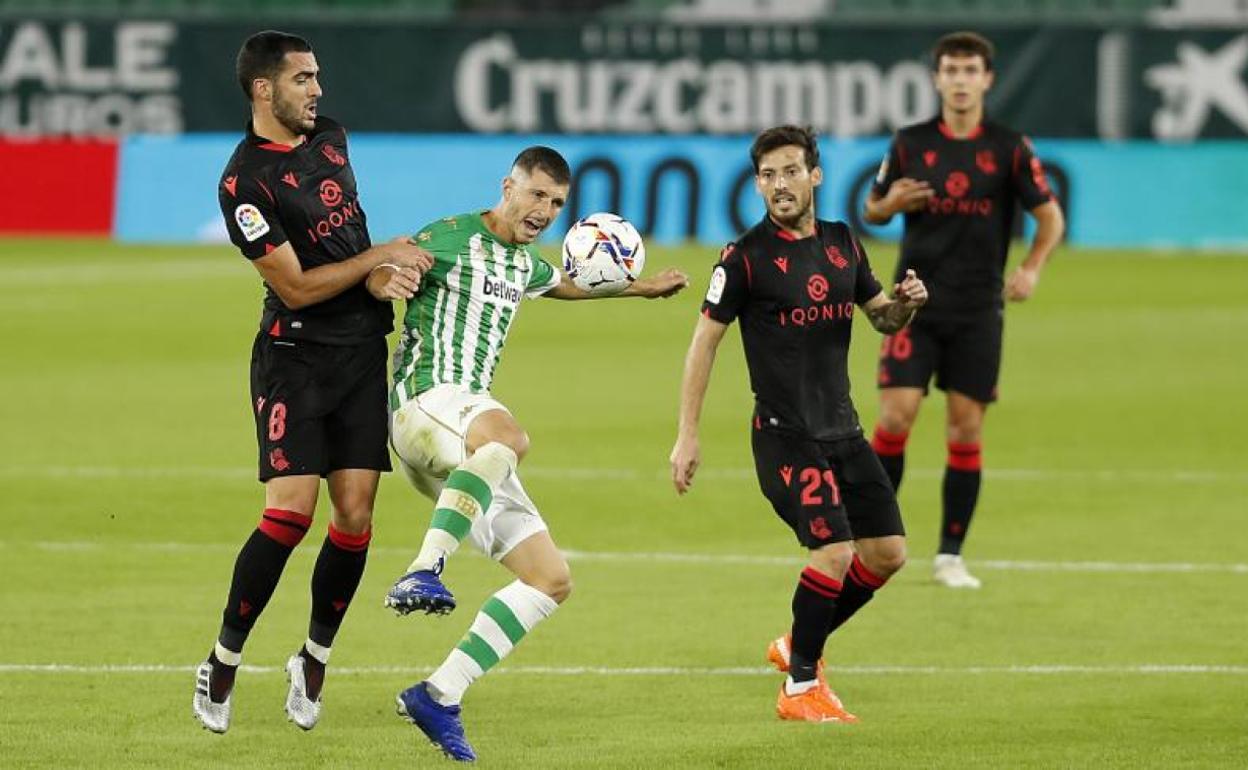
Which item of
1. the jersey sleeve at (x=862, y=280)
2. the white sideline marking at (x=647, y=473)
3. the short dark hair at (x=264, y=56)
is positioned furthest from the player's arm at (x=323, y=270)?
the white sideline marking at (x=647, y=473)

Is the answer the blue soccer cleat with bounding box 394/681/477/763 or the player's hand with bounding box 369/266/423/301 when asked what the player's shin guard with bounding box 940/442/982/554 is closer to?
the player's hand with bounding box 369/266/423/301

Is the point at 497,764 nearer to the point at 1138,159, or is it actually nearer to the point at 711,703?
the point at 711,703

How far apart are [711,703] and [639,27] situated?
2103cm

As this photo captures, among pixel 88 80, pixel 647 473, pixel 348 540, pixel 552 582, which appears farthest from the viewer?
pixel 88 80

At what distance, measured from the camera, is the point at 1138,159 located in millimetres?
27828

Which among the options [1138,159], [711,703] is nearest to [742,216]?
[1138,159]

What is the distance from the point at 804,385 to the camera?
850 cm

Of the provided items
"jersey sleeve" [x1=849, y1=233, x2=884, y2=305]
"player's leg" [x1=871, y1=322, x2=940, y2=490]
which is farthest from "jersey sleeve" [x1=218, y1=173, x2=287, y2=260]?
"player's leg" [x1=871, y1=322, x2=940, y2=490]

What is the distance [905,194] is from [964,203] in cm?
40

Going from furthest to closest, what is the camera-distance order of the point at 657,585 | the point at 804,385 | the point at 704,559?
the point at 704,559
the point at 657,585
the point at 804,385

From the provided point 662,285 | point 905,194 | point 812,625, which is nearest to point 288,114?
point 662,285

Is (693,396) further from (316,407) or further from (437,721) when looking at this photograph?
(437,721)

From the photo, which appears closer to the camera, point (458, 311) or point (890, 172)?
point (458, 311)

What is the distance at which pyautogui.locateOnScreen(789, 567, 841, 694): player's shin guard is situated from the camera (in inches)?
325
